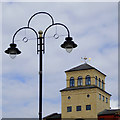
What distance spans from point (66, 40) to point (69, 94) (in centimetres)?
5250

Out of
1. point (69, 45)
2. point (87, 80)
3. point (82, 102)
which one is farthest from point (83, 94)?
point (69, 45)

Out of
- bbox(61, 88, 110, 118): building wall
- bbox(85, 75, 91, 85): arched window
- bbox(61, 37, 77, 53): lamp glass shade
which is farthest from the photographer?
bbox(85, 75, 91, 85): arched window

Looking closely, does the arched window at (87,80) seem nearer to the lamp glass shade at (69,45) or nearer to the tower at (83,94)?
the tower at (83,94)

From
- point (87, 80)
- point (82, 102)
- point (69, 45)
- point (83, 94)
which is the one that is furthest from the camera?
point (87, 80)

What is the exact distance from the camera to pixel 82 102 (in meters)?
68.2

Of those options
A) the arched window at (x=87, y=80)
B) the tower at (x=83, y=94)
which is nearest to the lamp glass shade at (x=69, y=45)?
the tower at (x=83, y=94)

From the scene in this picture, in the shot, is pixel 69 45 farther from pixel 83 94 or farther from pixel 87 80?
pixel 87 80

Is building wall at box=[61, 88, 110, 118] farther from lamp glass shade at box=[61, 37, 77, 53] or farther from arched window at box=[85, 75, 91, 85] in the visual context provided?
lamp glass shade at box=[61, 37, 77, 53]

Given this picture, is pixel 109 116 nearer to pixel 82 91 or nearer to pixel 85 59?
pixel 82 91

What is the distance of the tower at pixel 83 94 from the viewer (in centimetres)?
6775

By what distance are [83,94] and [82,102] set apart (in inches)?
56.4

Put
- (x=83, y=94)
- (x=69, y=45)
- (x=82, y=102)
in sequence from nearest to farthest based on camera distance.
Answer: (x=69, y=45) < (x=82, y=102) < (x=83, y=94)

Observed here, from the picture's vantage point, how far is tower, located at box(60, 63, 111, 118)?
6775 cm

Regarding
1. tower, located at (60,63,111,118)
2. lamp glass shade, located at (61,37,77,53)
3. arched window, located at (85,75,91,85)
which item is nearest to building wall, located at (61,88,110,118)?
tower, located at (60,63,111,118)
